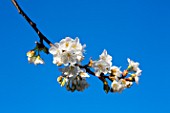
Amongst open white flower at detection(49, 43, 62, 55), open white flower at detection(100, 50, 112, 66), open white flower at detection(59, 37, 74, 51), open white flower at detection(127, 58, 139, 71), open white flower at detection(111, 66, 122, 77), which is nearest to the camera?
open white flower at detection(49, 43, 62, 55)

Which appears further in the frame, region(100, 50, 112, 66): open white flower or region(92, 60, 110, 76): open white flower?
region(100, 50, 112, 66): open white flower

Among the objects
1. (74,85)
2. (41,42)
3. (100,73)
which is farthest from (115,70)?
(41,42)

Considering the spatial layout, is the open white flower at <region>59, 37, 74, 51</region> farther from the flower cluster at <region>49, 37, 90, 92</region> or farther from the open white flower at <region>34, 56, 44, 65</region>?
the open white flower at <region>34, 56, 44, 65</region>

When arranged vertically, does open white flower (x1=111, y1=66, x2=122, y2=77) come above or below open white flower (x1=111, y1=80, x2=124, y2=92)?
above

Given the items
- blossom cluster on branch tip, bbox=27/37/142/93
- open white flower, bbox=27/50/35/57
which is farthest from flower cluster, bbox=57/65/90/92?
open white flower, bbox=27/50/35/57

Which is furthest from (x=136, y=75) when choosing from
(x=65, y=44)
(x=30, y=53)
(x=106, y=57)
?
(x=30, y=53)

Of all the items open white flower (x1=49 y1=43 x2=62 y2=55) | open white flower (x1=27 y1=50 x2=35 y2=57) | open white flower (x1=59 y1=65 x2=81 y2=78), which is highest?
open white flower (x1=27 y1=50 x2=35 y2=57)

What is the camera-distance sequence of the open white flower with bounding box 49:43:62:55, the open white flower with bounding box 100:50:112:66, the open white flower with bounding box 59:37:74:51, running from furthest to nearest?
the open white flower with bounding box 100:50:112:66, the open white flower with bounding box 59:37:74:51, the open white flower with bounding box 49:43:62:55

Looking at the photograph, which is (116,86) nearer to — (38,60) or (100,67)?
(100,67)

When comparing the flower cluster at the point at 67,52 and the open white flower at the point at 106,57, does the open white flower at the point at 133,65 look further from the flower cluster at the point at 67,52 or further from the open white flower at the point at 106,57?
the flower cluster at the point at 67,52
